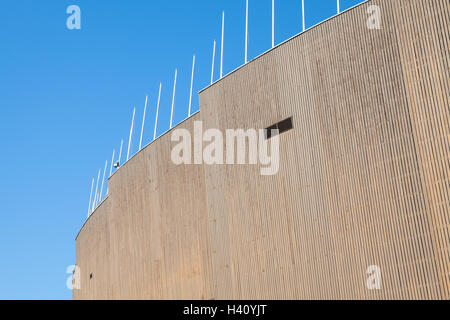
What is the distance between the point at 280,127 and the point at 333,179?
276 cm

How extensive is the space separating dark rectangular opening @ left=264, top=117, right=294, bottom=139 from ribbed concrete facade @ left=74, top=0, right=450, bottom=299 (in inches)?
6.5

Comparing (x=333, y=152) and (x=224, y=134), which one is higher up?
(x=224, y=134)

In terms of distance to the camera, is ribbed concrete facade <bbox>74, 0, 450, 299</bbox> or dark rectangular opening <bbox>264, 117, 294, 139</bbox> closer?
ribbed concrete facade <bbox>74, 0, 450, 299</bbox>

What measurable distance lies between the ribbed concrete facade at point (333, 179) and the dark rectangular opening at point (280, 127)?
164mm

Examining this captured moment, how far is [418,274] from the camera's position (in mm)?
18141

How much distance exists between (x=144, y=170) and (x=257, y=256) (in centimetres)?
793

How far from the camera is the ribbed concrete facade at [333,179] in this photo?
18.6m

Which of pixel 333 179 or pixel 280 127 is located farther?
pixel 280 127

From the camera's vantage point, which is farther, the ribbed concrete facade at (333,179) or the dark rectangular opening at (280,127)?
the dark rectangular opening at (280,127)

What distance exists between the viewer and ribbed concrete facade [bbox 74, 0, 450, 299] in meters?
18.6

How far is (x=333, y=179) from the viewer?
20391 mm
